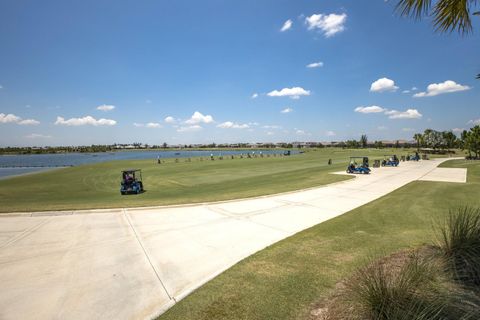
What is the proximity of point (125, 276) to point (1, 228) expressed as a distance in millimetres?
7272

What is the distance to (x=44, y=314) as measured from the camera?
13.9 feet

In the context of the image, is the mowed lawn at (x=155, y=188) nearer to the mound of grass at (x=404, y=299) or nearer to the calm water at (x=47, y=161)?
the mound of grass at (x=404, y=299)

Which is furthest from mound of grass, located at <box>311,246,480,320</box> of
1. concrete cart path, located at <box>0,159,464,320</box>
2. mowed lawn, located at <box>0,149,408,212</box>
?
mowed lawn, located at <box>0,149,408,212</box>

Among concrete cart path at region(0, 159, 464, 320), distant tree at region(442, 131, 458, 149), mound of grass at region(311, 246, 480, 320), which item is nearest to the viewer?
mound of grass at region(311, 246, 480, 320)

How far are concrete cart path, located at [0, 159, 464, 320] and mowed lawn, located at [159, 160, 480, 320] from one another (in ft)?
1.75

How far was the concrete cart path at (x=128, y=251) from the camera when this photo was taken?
4.56 meters

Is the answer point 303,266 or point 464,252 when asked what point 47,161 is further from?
point 464,252

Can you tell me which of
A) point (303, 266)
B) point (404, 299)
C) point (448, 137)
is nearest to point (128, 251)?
point (303, 266)

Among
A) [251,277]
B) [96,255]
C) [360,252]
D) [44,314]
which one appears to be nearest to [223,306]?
[251,277]

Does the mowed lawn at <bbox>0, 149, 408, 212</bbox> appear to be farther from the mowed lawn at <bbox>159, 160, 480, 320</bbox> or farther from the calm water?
the calm water

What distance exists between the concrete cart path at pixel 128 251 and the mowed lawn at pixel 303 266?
1.75 ft

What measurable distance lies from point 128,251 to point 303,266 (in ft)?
16.1

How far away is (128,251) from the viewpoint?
22.6 ft

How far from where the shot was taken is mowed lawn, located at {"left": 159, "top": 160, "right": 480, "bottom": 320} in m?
4.06
